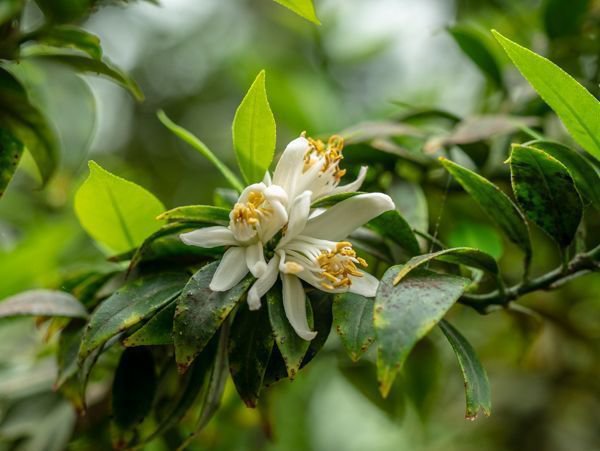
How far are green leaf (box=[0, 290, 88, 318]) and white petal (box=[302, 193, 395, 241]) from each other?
9.1 inches

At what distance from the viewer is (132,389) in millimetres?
582

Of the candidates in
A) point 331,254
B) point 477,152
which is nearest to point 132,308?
point 331,254

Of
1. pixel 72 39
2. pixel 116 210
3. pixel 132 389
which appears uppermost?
pixel 72 39

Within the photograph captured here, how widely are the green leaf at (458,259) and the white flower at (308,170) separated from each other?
0.10 meters

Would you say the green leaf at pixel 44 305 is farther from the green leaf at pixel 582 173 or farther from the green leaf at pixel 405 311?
the green leaf at pixel 582 173

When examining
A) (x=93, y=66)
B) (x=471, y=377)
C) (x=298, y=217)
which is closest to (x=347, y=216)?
(x=298, y=217)

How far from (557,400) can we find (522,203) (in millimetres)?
847

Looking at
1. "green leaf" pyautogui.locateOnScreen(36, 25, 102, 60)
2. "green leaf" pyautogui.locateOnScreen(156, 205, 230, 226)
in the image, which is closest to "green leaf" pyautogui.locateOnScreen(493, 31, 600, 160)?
"green leaf" pyautogui.locateOnScreen(156, 205, 230, 226)

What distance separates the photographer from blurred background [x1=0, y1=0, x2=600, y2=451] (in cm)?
82

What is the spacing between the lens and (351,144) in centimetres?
70

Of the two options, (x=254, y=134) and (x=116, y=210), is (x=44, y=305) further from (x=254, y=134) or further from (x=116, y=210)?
(x=254, y=134)

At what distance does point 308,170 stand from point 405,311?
16cm

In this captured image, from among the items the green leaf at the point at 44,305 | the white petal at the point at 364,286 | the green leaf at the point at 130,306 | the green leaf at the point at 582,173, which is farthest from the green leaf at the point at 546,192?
the green leaf at the point at 44,305

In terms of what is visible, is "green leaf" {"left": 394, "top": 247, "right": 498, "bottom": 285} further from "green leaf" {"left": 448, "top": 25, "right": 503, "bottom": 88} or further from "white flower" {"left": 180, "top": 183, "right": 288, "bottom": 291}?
"green leaf" {"left": 448, "top": 25, "right": 503, "bottom": 88}
